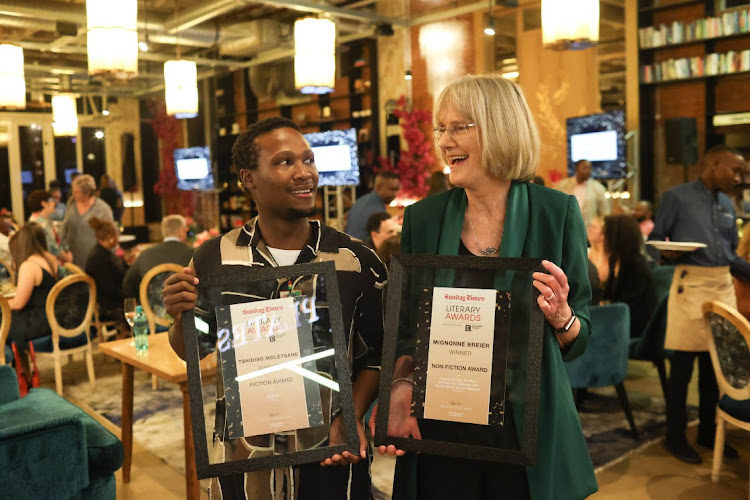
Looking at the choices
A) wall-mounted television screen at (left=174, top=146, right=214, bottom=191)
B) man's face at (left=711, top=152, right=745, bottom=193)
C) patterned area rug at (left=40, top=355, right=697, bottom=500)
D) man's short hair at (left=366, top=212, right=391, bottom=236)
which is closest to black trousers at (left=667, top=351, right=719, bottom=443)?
patterned area rug at (left=40, top=355, right=697, bottom=500)

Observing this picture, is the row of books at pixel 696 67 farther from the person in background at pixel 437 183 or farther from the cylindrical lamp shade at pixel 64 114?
the cylindrical lamp shade at pixel 64 114

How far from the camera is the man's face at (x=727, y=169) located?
401 cm

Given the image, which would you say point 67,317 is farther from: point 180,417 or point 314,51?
point 314,51

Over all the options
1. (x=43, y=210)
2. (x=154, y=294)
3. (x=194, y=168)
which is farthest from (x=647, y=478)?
(x=194, y=168)

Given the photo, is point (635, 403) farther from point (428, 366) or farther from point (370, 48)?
point (370, 48)

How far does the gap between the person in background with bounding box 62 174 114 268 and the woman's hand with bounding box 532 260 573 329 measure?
23.6ft

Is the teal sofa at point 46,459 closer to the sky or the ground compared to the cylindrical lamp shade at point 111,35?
closer to the ground

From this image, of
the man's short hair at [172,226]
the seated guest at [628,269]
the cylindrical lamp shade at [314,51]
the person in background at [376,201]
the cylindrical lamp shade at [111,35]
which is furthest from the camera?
the cylindrical lamp shade at [314,51]

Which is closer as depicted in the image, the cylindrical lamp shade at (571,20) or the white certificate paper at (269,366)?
the white certificate paper at (269,366)

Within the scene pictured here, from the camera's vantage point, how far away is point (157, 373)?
3.25 metres

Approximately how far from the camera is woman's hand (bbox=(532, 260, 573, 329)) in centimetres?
139

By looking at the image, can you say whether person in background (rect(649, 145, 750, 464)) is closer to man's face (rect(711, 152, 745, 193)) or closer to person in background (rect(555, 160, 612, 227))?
man's face (rect(711, 152, 745, 193))

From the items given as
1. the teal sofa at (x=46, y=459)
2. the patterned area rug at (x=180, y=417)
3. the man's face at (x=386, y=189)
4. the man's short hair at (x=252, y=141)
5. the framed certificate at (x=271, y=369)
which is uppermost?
the man's short hair at (x=252, y=141)

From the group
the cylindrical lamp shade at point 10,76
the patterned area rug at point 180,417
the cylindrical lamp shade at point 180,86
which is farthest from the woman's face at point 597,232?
the cylindrical lamp shade at point 10,76
